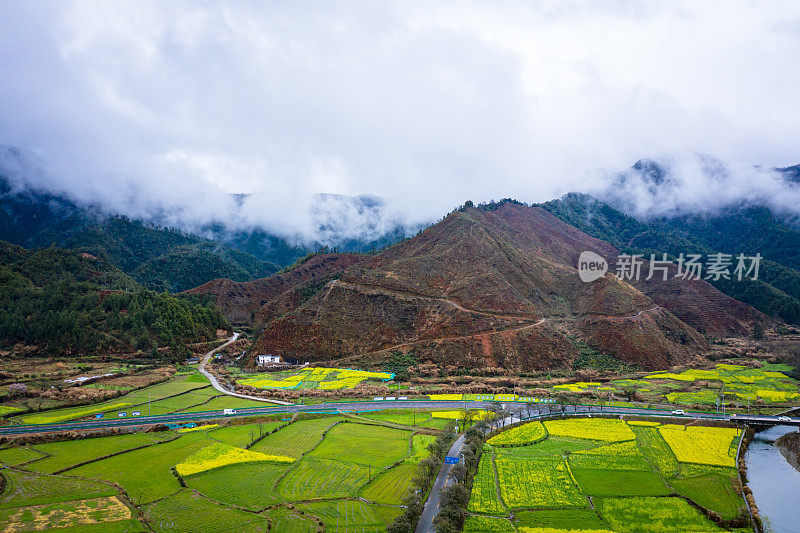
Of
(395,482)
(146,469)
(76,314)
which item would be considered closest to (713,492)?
(395,482)

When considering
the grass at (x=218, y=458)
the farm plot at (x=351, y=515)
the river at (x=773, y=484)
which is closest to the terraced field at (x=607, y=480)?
the river at (x=773, y=484)

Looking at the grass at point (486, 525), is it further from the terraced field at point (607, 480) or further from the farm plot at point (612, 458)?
the farm plot at point (612, 458)

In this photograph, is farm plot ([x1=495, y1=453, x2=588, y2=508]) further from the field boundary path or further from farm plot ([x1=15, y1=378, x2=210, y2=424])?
farm plot ([x1=15, y1=378, x2=210, y2=424])

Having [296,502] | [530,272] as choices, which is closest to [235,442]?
[296,502]

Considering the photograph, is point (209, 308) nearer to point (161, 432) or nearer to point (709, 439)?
point (161, 432)

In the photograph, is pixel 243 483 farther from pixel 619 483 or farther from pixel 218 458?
pixel 619 483
